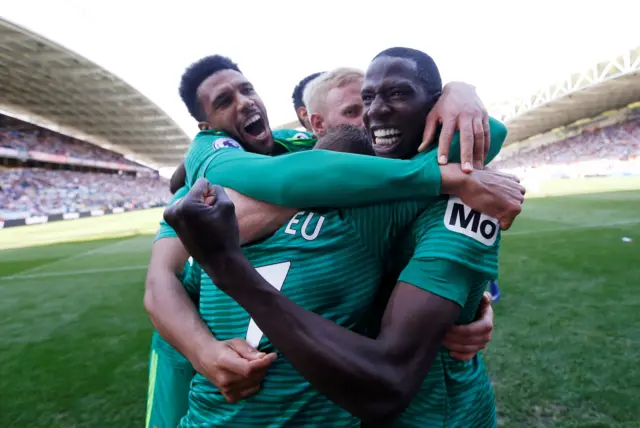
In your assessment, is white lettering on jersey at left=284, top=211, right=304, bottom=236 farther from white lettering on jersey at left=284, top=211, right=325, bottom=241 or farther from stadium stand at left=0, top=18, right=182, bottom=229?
stadium stand at left=0, top=18, right=182, bottom=229

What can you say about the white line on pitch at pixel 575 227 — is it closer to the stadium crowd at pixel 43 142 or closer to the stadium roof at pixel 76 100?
the stadium roof at pixel 76 100

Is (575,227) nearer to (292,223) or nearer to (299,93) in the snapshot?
(299,93)

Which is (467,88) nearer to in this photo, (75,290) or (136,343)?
(136,343)

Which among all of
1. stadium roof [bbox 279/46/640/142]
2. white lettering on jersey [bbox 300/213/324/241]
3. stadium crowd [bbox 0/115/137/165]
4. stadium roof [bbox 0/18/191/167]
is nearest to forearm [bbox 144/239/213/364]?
white lettering on jersey [bbox 300/213/324/241]

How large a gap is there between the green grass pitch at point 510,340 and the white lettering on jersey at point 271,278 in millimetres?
2198

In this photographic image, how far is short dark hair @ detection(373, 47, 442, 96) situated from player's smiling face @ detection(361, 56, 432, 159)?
21mm

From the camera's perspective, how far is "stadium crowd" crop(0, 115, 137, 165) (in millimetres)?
35031

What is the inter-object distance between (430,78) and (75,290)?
24.4 feet

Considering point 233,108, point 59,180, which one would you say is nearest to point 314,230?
point 233,108

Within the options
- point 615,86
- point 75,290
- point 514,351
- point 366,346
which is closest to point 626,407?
point 514,351

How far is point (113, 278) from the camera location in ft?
25.5

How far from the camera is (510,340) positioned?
3.74 metres

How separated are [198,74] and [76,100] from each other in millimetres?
42517

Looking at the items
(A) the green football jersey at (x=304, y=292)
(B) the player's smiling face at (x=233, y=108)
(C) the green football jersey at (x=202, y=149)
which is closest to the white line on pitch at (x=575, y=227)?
(B) the player's smiling face at (x=233, y=108)
